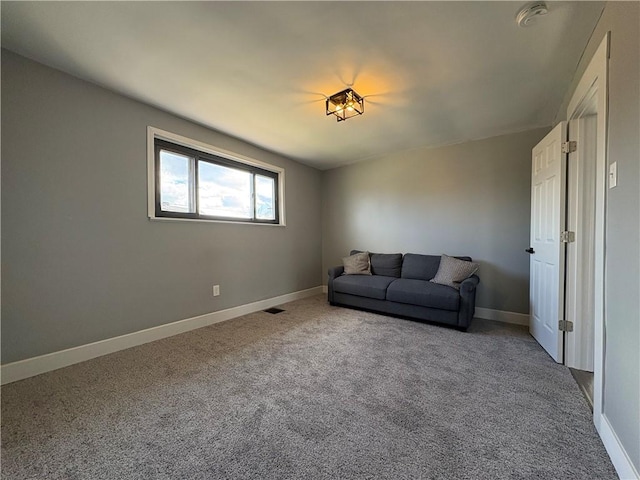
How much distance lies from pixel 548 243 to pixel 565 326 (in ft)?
2.37

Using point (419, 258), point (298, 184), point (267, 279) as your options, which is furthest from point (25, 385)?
point (419, 258)

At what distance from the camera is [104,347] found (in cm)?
232

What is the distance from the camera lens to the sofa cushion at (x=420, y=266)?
364cm

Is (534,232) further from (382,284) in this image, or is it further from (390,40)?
(390,40)

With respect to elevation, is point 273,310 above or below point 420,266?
below

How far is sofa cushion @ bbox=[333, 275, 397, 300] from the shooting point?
137 inches

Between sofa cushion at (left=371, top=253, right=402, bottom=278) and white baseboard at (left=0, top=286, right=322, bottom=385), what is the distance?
1956 mm

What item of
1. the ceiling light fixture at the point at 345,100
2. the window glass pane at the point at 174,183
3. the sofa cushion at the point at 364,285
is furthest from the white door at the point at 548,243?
the window glass pane at the point at 174,183

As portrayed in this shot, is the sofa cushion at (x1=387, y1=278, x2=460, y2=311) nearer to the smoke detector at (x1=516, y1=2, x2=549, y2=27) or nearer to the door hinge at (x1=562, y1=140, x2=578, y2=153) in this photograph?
the door hinge at (x1=562, y1=140, x2=578, y2=153)

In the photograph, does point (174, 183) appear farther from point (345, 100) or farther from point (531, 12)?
point (531, 12)

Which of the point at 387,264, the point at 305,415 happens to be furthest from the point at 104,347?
the point at 387,264

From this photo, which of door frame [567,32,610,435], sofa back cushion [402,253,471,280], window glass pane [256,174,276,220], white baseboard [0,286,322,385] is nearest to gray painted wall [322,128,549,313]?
sofa back cushion [402,253,471,280]

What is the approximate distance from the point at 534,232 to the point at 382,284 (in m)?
1.75

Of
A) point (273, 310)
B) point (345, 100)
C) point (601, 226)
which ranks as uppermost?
point (345, 100)
